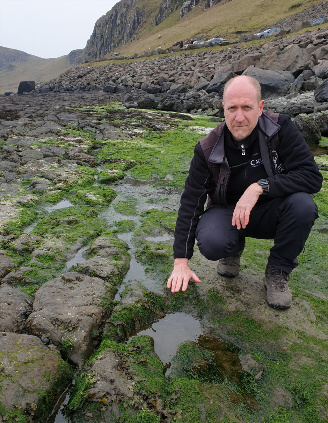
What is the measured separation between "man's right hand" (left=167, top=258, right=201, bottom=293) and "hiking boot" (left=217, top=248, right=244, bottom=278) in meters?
0.85

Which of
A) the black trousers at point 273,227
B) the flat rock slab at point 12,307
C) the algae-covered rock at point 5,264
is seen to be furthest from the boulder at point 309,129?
the flat rock slab at point 12,307

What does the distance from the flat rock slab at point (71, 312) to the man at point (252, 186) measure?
35.1 inches

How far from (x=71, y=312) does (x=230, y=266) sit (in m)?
1.99

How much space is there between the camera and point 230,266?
4207mm

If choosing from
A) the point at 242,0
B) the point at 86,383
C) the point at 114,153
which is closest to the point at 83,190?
the point at 114,153

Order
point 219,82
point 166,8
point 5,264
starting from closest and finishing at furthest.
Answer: point 5,264, point 219,82, point 166,8

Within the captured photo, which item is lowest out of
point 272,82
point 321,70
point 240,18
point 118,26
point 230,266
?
point 230,266

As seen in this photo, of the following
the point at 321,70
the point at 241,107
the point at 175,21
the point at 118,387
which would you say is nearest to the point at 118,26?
the point at 175,21

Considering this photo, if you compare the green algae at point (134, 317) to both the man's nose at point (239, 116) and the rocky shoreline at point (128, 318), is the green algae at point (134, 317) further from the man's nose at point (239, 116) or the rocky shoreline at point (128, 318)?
the man's nose at point (239, 116)

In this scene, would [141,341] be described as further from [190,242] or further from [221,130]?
[221,130]

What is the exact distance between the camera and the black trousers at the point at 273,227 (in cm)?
346

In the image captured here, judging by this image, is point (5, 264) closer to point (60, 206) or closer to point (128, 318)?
point (128, 318)

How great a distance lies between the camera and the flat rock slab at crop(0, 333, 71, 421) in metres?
2.37

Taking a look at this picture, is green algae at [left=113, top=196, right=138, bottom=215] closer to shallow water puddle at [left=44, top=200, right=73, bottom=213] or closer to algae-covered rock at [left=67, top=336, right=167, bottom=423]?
shallow water puddle at [left=44, top=200, right=73, bottom=213]
